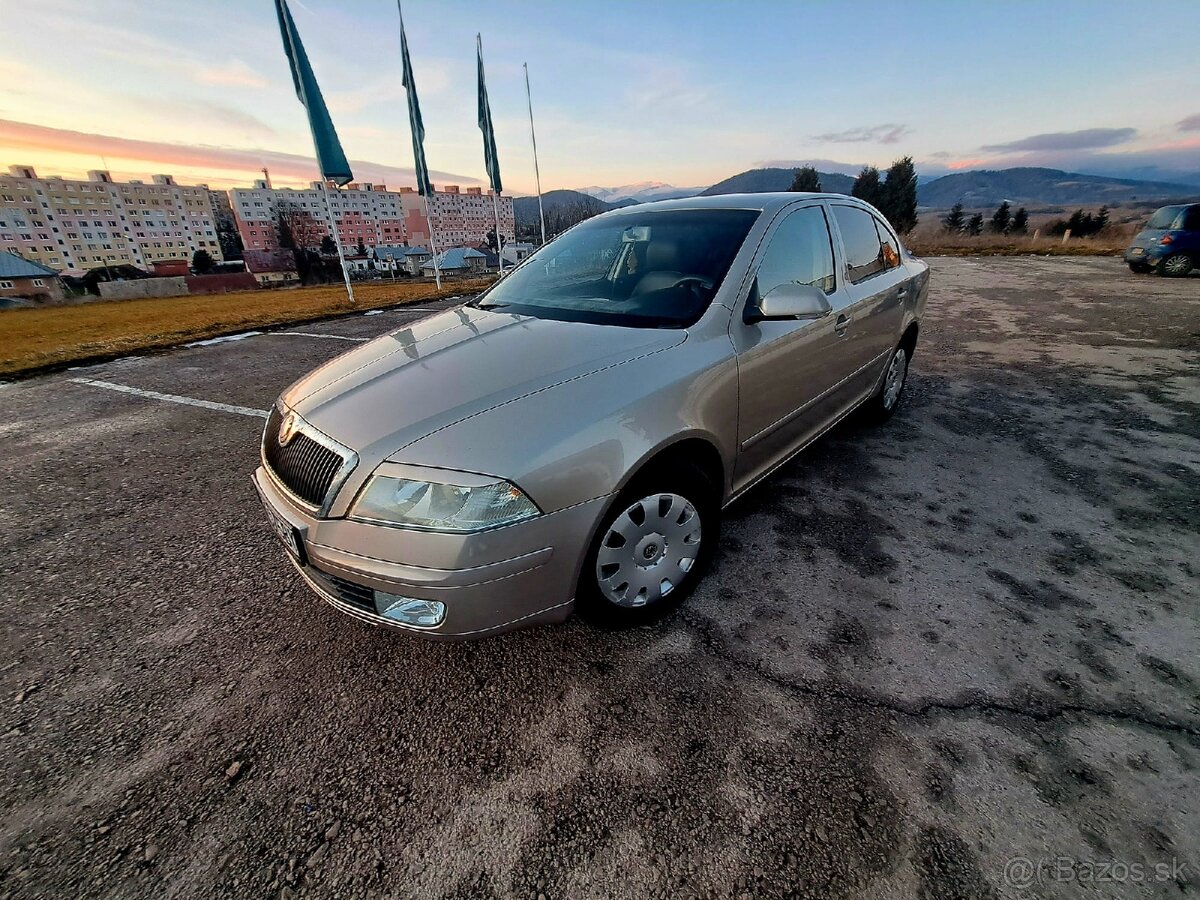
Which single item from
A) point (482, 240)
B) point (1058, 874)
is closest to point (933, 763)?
point (1058, 874)

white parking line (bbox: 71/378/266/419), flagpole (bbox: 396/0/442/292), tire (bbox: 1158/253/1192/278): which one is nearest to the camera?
white parking line (bbox: 71/378/266/419)

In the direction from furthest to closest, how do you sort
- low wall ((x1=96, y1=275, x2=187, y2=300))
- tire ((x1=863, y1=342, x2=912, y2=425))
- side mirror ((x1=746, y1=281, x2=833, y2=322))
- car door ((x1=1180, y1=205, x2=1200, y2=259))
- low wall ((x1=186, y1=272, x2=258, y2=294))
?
low wall ((x1=186, y1=272, x2=258, y2=294)) → low wall ((x1=96, y1=275, x2=187, y2=300)) → car door ((x1=1180, y1=205, x2=1200, y2=259)) → tire ((x1=863, y1=342, x2=912, y2=425)) → side mirror ((x1=746, y1=281, x2=833, y2=322))

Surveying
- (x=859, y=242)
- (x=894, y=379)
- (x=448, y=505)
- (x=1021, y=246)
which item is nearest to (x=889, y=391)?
(x=894, y=379)

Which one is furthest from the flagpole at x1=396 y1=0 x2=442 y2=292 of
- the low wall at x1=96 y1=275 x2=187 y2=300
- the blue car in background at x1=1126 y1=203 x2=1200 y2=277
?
the low wall at x1=96 y1=275 x2=187 y2=300

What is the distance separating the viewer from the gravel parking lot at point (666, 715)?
4.25 ft

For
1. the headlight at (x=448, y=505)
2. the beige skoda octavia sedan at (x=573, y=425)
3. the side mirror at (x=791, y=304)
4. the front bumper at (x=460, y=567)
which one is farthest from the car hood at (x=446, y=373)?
the side mirror at (x=791, y=304)

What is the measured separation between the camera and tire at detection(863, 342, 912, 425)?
3.85m

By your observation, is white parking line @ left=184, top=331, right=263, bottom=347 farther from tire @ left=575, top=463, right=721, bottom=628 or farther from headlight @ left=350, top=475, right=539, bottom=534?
tire @ left=575, top=463, right=721, bottom=628

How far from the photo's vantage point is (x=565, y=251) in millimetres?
3088

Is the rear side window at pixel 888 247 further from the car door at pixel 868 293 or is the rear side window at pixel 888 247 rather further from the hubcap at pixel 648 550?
the hubcap at pixel 648 550

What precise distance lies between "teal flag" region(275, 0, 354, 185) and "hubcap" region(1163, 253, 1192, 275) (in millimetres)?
19233

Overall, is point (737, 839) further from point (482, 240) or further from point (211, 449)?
point (482, 240)

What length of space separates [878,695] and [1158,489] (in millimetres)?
2722

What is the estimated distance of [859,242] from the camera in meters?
3.34
